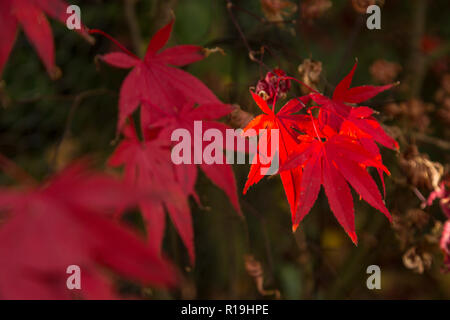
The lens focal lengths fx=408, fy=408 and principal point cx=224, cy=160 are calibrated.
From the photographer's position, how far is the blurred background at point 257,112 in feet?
2.30

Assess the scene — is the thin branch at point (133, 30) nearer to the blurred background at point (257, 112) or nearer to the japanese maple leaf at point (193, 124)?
the blurred background at point (257, 112)

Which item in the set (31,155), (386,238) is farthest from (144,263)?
(31,155)

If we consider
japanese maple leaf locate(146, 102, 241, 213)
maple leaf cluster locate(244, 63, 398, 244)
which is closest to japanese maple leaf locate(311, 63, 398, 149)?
maple leaf cluster locate(244, 63, 398, 244)

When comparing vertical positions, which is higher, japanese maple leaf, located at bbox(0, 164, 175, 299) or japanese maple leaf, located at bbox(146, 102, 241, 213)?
japanese maple leaf, located at bbox(146, 102, 241, 213)

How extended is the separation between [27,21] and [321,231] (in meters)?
0.63

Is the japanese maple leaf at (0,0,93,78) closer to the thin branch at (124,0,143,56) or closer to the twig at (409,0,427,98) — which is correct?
the thin branch at (124,0,143,56)

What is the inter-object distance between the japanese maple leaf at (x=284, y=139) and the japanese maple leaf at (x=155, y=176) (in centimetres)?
9

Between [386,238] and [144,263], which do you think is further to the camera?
[386,238]

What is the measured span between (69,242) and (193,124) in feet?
0.74

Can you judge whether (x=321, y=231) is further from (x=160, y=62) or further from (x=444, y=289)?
(x=444, y=289)

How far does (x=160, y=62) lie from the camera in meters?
0.49

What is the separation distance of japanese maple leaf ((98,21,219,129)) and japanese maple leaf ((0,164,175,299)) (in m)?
0.20

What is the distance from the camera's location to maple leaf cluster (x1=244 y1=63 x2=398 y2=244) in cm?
44
